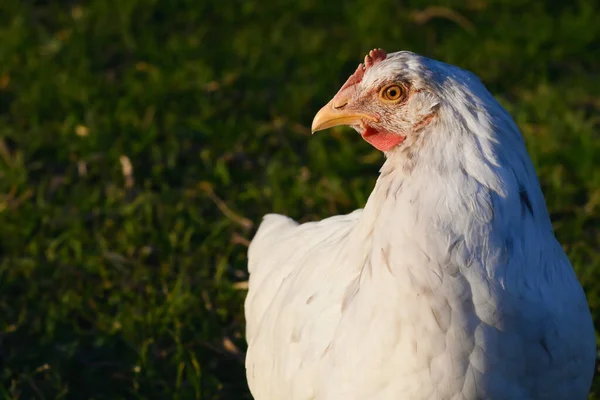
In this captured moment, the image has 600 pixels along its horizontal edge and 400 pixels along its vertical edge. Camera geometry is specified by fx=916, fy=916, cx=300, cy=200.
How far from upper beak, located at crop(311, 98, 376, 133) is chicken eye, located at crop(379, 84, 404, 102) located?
80mm

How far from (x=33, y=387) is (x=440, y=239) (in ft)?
6.79

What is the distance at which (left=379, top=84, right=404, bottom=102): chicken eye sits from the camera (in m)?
2.51

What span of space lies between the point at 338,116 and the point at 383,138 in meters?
0.17

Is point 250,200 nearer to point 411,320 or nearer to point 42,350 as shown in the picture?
point 42,350

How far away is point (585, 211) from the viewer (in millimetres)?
4770

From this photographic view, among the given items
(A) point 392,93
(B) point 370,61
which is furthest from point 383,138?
(B) point 370,61

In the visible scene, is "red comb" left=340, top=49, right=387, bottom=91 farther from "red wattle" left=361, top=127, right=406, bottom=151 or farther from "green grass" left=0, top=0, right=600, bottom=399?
"green grass" left=0, top=0, right=600, bottom=399

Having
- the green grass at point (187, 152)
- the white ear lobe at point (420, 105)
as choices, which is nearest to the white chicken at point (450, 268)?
the white ear lobe at point (420, 105)

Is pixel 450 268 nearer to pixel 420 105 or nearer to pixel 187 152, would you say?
pixel 420 105

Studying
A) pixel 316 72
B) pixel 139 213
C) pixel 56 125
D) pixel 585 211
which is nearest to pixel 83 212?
pixel 139 213

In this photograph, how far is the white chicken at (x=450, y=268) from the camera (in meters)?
2.37

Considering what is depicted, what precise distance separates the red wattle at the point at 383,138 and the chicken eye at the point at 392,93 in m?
0.10

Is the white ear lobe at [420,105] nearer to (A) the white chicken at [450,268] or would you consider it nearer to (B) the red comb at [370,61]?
(A) the white chicken at [450,268]

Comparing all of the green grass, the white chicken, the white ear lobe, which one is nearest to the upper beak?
the white chicken
